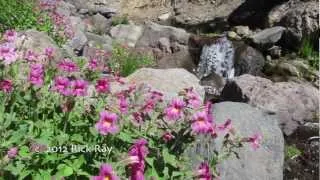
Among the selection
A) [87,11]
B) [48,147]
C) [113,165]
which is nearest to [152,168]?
[113,165]

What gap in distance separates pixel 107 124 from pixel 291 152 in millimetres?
4229

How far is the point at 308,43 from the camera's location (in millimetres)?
10367

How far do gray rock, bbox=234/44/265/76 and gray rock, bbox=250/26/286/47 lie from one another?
0.22 meters

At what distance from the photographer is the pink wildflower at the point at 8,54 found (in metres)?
2.96

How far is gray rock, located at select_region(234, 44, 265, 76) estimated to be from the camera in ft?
35.4

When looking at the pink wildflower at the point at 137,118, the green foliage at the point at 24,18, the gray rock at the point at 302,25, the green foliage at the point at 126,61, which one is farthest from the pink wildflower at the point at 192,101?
the gray rock at the point at 302,25

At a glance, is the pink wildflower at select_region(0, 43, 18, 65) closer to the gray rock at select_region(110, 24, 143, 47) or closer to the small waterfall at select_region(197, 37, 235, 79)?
the small waterfall at select_region(197, 37, 235, 79)

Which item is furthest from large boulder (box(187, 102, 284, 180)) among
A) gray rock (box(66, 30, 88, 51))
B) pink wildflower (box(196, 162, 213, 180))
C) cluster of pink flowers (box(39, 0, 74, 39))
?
gray rock (box(66, 30, 88, 51))

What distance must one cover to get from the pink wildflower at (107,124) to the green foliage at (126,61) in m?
6.04

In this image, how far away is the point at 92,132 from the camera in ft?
8.66

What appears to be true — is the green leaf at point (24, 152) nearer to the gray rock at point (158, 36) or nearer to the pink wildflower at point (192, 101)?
the pink wildflower at point (192, 101)

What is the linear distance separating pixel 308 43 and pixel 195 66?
2464 millimetres

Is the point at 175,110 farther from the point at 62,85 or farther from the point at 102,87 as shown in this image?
the point at 62,85

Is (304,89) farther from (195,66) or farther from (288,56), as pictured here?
(195,66)
